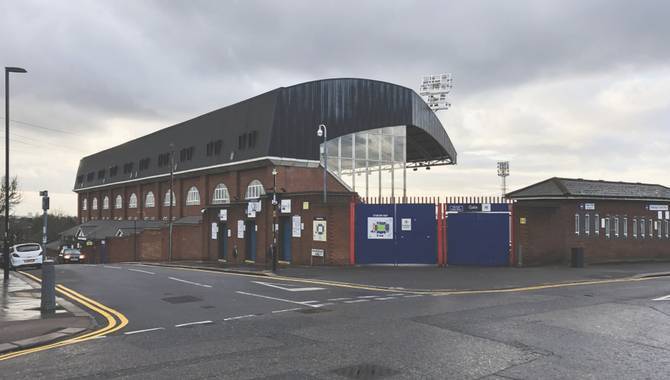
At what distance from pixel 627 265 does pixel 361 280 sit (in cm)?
1591

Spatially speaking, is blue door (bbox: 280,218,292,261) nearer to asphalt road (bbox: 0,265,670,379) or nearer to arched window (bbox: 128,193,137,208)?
asphalt road (bbox: 0,265,670,379)

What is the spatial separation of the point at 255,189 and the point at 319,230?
1902 cm

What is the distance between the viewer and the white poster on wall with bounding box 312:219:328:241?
2647 centimetres

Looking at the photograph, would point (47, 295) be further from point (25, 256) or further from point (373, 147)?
point (373, 147)

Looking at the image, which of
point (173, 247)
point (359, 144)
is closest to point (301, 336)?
point (359, 144)

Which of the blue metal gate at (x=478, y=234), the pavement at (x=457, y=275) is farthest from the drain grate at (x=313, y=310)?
the blue metal gate at (x=478, y=234)

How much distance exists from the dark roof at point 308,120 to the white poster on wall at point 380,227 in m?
17.8

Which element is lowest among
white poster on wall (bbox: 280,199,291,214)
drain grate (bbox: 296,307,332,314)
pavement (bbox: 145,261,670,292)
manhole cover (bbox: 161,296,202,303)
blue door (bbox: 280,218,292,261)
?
manhole cover (bbox: 161,296,202,303)

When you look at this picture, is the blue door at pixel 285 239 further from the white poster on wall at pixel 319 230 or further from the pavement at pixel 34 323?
the pavement at pixel 34 323

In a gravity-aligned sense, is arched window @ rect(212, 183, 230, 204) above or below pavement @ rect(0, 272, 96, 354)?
above

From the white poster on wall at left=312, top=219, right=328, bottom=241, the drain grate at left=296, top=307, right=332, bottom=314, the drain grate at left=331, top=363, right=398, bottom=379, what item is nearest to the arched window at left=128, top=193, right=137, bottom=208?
the white poster on wall at left=312, top=219, right=328, bottom=241

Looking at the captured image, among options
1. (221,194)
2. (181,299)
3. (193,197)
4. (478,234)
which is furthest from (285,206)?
(193,197)

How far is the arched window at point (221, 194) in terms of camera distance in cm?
4928

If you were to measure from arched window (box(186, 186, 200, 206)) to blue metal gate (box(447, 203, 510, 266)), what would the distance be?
35.1m
